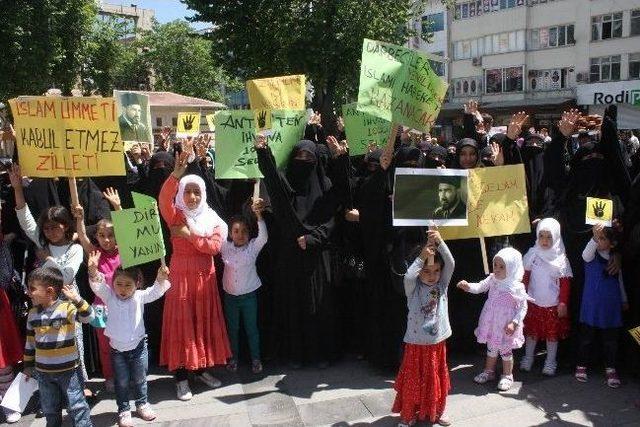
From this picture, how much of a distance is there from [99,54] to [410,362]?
2815 centimetres

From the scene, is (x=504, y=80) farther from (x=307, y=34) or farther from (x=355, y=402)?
(x=355, y=402)

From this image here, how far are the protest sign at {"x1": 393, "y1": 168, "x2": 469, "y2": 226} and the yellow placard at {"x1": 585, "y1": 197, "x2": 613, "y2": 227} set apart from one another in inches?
41.4

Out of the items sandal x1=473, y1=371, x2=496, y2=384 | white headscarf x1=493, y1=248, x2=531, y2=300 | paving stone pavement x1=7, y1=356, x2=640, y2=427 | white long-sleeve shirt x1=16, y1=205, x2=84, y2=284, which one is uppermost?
white long-sleeve shirt x1=16, y1=205, x2=84, y2=284

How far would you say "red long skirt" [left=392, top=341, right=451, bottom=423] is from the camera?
12.9 ft

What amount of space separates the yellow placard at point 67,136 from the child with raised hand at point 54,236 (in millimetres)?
258

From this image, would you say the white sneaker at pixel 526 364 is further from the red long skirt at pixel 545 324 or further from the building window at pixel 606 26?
the building window at pixel 606 26

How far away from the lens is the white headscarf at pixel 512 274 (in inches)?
175

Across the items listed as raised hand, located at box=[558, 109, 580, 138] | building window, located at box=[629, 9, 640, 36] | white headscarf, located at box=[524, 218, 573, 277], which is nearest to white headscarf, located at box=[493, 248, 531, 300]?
white headscarf, located at box=[524, 218, 573, 277]

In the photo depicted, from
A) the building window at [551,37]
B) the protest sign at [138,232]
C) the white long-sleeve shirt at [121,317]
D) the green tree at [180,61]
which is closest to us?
the protest sign at [138,232]

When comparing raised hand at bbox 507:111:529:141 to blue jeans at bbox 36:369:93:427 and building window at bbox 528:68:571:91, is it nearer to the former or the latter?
blue jeans at bbox 36:369:93:427

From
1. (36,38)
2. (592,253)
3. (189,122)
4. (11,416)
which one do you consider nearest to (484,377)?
(592,253)

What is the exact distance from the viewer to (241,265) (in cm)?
479

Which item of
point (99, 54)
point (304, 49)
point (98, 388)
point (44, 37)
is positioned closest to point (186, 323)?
point (98, 388)

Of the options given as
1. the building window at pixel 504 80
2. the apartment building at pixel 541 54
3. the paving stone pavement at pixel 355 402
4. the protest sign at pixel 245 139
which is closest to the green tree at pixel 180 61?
the apartment building at pixel 541 54
